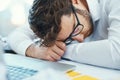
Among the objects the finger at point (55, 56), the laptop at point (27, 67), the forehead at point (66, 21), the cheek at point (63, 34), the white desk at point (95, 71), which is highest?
the forehead at point (66, 21)

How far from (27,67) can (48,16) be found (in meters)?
0.21

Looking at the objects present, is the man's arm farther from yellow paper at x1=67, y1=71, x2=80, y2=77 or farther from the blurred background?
the blurred background

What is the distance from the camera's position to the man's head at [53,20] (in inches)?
35.4

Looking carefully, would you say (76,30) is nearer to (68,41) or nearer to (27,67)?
(68,41)

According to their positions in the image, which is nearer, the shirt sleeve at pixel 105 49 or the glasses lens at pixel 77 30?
the shirt sleeve at pixel 105 49

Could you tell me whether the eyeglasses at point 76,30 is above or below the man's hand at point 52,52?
above

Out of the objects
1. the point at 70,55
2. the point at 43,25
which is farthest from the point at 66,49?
the point at 43,25

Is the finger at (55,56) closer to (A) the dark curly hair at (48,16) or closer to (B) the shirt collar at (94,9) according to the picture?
(A) the dark curly hair at (48,16)

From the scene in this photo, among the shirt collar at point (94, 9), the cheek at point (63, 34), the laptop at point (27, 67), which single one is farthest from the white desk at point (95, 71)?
the shirt collar at point (94, 9)

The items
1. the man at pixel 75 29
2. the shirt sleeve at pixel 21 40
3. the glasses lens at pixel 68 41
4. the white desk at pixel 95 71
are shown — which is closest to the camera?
the white desk at pixel 95 71

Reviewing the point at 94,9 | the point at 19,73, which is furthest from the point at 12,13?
the point at 19,73

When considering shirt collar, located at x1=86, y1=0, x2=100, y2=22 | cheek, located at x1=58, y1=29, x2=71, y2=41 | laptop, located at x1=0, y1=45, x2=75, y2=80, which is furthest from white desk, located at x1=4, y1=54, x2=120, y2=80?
shirt collar, located at x1=86, y1=0, x2=100, y2=22

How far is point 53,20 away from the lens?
2.94ft

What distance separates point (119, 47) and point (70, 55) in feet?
0.69
